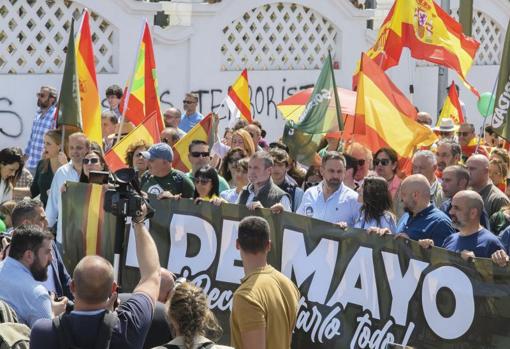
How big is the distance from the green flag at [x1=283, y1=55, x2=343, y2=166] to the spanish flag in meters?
2.55

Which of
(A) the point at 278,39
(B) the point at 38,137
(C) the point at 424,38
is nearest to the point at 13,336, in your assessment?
(B) the point at 38,137

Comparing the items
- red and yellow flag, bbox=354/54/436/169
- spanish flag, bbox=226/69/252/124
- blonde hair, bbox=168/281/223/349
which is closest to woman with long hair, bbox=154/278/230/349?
blonde hair, bbox=168/281/223/349

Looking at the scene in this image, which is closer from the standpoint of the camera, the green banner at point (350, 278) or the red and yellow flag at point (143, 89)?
the green banner at point (350, 278)

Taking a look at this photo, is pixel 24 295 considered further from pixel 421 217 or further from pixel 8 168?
pixel 8 168

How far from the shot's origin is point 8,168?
11.4 meters

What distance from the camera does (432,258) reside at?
7633mm

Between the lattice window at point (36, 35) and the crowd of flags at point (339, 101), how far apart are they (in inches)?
120

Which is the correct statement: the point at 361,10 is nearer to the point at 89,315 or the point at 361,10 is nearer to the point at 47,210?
the point at 47,210

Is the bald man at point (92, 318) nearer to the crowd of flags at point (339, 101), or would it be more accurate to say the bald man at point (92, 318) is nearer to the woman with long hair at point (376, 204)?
the woman with long hair at point (376, 204)

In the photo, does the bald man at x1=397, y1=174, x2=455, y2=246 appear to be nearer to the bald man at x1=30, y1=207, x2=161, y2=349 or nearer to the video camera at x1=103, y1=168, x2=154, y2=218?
the video camera at x1=103, y1=168, x2=154, y2=218

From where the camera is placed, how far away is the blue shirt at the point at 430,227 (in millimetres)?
8414

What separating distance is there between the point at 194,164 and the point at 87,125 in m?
1.64

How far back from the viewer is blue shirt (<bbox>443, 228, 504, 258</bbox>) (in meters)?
7.80

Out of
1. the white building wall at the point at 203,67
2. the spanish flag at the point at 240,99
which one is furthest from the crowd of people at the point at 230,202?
the white building wall at the point at 203,67
